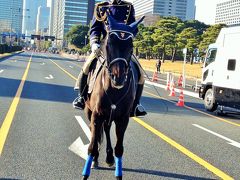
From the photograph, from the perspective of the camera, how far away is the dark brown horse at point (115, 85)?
14.2ft

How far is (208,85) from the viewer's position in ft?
54.5

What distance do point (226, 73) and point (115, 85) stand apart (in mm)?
10934

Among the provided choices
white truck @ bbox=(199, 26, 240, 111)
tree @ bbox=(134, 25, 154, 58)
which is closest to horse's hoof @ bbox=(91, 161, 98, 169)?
white truck @ bbox=(199, 26, 240, 111)

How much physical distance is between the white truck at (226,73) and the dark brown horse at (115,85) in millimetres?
9662

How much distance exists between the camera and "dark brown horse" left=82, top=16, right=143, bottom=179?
14.2ft

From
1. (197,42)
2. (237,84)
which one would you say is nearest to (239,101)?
(237,84)

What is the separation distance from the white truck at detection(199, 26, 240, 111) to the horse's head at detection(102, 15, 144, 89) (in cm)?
1006

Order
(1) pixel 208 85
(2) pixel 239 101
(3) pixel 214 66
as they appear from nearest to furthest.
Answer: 1. (2) pixel 239 101
2. (3) pixel 214 66
3. (1) pixel 208 85

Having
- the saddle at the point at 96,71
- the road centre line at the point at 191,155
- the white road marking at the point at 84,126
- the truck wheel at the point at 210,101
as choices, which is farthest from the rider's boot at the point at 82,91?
the truck wheel at the point at 210,101

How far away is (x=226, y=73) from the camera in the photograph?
1434 centimetres

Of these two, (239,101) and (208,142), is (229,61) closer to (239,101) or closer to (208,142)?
(239,101)

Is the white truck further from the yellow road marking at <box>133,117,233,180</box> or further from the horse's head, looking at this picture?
the horse's head

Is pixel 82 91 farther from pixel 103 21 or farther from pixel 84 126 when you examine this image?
pixel 84 126

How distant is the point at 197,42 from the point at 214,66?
60.5 metres
